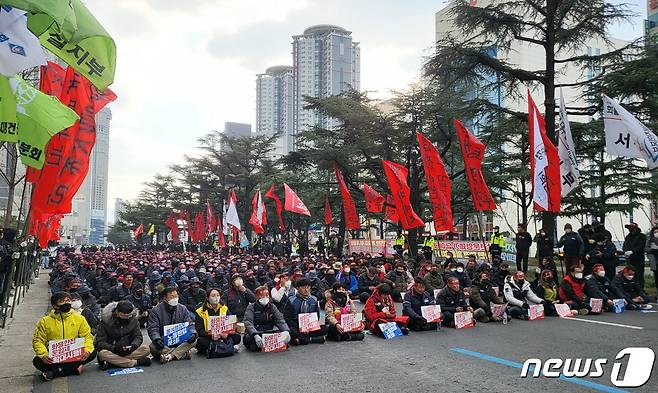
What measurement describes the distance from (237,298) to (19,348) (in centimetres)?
379

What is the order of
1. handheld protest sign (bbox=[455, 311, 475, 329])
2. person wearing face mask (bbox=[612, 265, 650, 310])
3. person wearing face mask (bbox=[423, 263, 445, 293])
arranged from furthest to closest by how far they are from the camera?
person wearing face mask (bbox=[423, 263, 445, 293])
person wearing face mask (bbox=[612, 265, 650, 310])
handheld protest sign (bbox=[455, 311, 475, 329])

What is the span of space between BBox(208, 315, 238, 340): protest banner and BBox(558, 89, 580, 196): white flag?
389 inches

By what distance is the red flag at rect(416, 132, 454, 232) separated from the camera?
53.5 ft

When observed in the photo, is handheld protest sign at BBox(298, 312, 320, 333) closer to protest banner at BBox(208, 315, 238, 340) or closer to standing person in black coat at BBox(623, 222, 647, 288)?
→ protest banner at BBox(208, 315, 238, 340)

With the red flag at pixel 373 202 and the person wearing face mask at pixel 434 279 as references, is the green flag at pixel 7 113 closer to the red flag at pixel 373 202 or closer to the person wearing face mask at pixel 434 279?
the person wearing face mask at pixel 434 279

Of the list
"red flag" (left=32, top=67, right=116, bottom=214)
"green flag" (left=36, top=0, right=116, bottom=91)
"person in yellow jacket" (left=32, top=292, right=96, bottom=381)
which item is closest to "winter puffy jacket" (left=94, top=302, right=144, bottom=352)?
"person in yellow jacket" (left=32, top=292, right=96, bottom=381)

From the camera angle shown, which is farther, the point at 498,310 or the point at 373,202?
the point at 373,202

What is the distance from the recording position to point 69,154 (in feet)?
30.8

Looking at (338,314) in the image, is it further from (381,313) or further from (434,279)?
(434,279)

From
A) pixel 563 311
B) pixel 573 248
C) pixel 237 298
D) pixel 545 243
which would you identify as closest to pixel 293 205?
pixel 545 243

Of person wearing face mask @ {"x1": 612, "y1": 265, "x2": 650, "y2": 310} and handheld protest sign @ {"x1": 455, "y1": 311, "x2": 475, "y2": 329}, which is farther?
person wearing face mask @ {"x1": 612, "y1": 265, "x2": 650, "y2": 310}

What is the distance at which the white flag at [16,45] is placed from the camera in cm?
570

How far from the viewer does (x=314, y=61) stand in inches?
4437

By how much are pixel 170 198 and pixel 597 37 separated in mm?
50682
